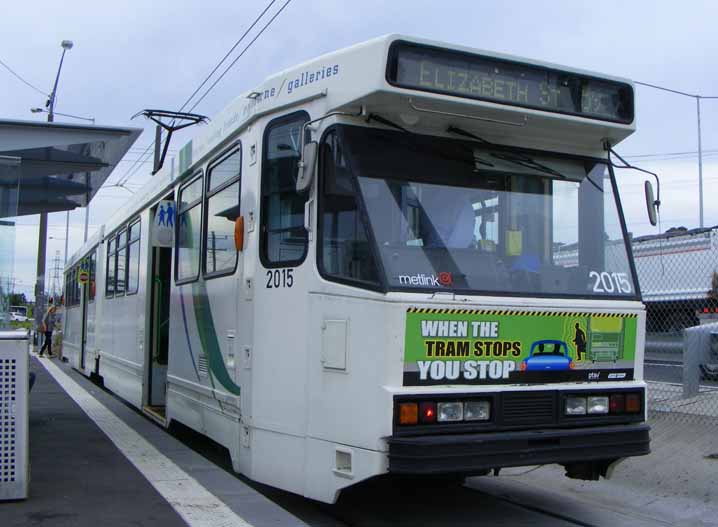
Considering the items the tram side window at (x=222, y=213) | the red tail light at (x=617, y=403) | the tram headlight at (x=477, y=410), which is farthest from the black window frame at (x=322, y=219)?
the red tail light at (x=617, y=403)

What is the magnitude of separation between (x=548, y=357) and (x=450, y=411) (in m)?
0.85

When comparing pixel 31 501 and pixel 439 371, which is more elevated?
pixel 439 371

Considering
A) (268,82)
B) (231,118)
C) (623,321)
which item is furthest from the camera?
(231,118)

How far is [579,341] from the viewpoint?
220 inches

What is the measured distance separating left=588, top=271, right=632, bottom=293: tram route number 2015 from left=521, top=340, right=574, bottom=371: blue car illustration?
586mm

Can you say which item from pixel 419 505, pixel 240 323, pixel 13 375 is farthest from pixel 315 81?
pixel 419 505

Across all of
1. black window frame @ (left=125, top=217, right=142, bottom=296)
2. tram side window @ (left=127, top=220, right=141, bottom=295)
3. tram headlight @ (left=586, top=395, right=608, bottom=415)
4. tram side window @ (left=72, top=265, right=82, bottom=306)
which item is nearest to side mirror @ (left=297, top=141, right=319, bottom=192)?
tram headlight @ (left=586, top=395, right=608, bottom=415)

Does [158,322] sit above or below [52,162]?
below

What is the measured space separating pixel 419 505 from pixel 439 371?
193 centimetres

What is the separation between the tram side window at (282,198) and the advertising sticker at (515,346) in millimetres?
1135

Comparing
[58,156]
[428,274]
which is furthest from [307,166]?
[58,156]

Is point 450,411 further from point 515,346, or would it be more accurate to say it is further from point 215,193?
point 215,193

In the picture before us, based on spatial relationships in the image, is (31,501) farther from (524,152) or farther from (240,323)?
(524,152)

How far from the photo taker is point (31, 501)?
5562 mm
